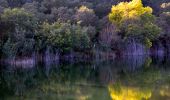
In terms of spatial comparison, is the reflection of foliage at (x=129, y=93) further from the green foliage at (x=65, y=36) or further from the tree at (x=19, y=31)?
the green foliage at (x=65, y=36)

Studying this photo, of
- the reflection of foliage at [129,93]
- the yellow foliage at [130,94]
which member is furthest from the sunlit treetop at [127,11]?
the yellow foliage at [130,94]

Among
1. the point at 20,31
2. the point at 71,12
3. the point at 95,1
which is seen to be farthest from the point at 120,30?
the point at 20,31

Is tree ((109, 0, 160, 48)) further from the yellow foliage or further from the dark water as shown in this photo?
the yellow foliage

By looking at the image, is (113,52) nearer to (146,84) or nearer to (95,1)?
(95,1)

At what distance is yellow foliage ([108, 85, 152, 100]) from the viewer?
22.4m

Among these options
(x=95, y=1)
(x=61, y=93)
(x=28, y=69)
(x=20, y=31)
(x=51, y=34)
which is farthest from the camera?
(x=95, y=1)

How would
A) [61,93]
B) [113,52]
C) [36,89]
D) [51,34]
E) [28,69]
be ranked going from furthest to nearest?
[113,52] → [51,34] → [28,69] → [36,89] → [61,93]

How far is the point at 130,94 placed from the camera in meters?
23.6

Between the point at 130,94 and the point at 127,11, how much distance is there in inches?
1545

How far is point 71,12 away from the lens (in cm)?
6000

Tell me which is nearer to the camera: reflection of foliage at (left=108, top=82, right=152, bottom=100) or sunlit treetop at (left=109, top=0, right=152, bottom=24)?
reflection of foliage at (left=108, top=82, right=152, bottom=100)

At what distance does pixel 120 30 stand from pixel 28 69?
81.6ft

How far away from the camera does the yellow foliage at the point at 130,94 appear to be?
2238 cm

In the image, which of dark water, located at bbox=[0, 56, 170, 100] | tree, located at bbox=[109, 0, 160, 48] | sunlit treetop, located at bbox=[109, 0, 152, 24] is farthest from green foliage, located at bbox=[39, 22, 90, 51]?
dark water, located at bbox=[0, 56, 170, 100]
